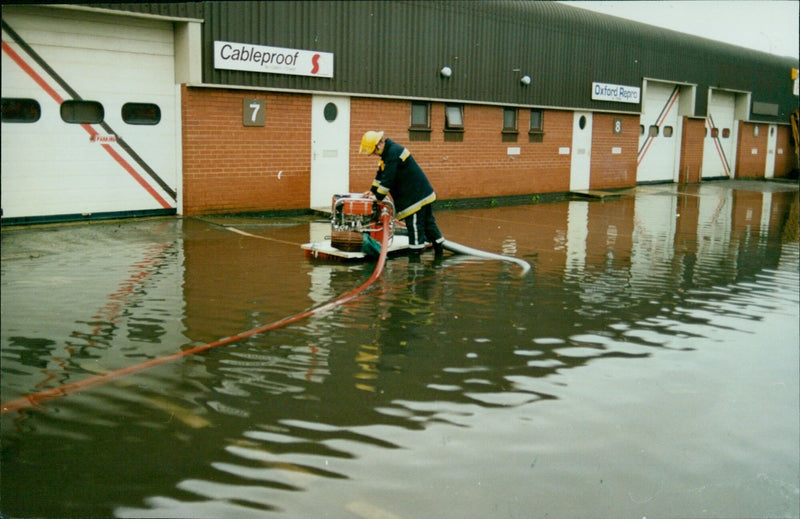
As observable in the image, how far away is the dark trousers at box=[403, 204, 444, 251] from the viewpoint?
10.1 m

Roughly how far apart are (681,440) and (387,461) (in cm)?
173

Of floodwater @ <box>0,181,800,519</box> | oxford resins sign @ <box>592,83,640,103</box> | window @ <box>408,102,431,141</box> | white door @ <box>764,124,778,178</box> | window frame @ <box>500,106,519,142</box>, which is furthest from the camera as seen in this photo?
white door @ <box>764,124,778,178</box>

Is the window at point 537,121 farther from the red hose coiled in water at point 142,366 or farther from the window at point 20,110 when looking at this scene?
the red hose coiled in water at point 142,366

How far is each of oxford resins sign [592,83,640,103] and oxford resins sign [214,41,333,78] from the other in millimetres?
10412

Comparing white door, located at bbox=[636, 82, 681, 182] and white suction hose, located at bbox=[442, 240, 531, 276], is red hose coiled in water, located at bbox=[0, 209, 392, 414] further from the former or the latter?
white door, located at bbox=[636, 82, 681, 182]

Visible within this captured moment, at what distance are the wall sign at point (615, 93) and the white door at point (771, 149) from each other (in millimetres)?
13629

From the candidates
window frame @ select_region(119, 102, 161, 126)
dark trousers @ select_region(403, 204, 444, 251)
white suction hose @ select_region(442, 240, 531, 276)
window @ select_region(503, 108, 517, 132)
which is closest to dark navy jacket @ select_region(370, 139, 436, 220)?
dark trousers @ select_region(403, 204, 444, 251)

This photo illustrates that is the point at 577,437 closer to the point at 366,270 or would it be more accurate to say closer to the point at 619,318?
the point at 619,318

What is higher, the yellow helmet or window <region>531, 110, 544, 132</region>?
window <region>531, 110, 544, 132</region>

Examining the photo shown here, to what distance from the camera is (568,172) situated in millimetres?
22250

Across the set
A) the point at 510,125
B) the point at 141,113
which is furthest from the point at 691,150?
the point at 141,113

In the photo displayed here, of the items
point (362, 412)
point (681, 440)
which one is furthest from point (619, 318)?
point (362, 412)

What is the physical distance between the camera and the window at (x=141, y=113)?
40.6ft

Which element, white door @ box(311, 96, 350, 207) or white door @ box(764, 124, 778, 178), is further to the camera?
white door @ box(764, 124, 778, 178)
